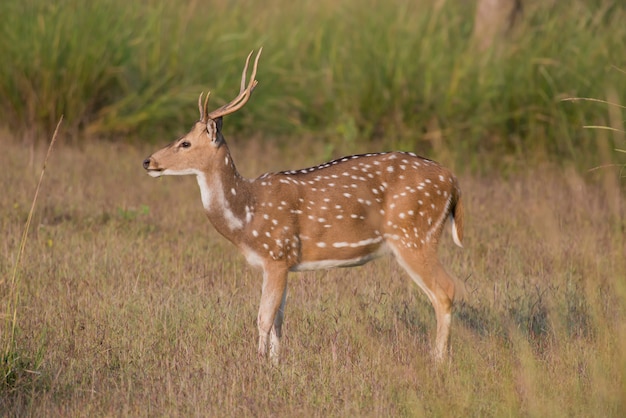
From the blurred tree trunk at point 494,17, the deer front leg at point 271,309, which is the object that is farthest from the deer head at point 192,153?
the blurred tree trunk at point 494,17

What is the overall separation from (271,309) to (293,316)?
34.9 inches

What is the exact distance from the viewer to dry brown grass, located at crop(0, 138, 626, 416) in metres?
6.06

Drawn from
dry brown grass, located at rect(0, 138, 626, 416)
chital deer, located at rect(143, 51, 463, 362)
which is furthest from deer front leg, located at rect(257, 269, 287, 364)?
dry brown grass, located at rect(0, 138, 626, 416)

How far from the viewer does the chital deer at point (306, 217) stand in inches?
276

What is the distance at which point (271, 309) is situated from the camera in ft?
22.6

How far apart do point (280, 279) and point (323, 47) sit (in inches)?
275

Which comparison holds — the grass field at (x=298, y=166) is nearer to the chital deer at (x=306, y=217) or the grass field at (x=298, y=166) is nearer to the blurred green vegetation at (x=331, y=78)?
the blurred green vegetation at (x=331, y=78)

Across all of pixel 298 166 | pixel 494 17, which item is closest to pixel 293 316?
pixel 298 166

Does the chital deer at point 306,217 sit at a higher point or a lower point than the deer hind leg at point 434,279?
higher

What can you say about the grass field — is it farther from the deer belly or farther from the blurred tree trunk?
the deer belly

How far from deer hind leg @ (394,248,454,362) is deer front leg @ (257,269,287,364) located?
0.75 metres

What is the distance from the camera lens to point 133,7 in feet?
43.5

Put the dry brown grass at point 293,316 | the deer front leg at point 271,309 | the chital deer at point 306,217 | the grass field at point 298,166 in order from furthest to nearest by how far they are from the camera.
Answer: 1. the chital deer at point 306,217
2. the deer front leg at point 271,309
3. the grass field at point 298,166
4. the dry brown grass at point 293,316

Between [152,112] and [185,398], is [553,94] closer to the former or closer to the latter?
[152,112]
